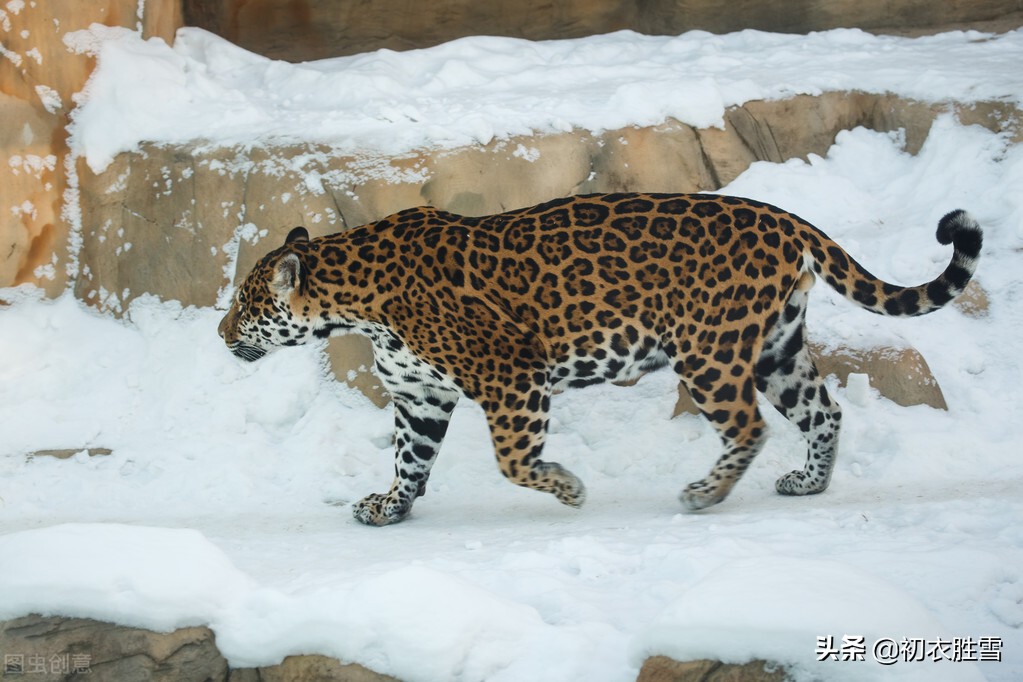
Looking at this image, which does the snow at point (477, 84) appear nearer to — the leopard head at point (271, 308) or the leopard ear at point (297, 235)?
the leopard ear at point (297, 235)

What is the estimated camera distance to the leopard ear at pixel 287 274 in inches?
285

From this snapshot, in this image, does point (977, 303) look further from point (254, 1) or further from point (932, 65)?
point (254, 1)

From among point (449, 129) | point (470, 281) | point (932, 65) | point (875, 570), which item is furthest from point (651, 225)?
point (932, 65)

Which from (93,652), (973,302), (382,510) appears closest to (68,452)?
(382,510)

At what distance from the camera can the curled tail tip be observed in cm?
656

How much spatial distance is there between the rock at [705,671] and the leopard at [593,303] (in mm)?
2352

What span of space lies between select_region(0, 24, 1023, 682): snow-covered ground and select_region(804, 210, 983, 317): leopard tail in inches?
44.0

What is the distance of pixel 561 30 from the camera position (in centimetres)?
1284

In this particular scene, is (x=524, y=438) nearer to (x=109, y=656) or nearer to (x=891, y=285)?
(x=891, y=285)

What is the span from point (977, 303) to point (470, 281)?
166 inches

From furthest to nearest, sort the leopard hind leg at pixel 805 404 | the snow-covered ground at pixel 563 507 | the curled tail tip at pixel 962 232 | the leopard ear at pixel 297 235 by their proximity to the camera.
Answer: the leopard ear at pixel 297 235
the leopard hind leg at pixel 805 404
the curled tail tip at pixel 962 232
the snow-covered ground at pixel 563 507

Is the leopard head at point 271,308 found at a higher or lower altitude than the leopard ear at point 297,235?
lower

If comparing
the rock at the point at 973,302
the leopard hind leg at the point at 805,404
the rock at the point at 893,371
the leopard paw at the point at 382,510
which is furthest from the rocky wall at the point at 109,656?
the rock at the point at 973,302

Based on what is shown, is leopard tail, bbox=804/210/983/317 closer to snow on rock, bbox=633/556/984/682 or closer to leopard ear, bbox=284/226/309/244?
snow on rock, bbox=633/556/984/682
